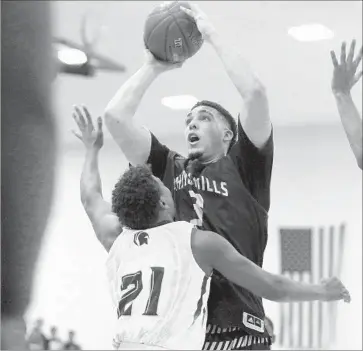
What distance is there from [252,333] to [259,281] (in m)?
0.18

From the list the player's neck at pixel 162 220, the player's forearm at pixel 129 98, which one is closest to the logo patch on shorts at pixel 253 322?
the player's neck at pixel 162 220

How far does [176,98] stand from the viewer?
6.04ft

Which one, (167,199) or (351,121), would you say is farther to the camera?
(351,121)

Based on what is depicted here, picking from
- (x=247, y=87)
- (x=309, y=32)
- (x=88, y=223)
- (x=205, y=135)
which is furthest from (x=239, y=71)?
(x=309, y=32)

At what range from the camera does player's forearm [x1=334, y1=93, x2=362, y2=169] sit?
1618 mm

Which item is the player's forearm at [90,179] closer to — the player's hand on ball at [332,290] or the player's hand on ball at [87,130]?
the player's hand on ball at [87,130]

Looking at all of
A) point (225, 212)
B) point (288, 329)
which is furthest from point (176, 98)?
point (288, 329)

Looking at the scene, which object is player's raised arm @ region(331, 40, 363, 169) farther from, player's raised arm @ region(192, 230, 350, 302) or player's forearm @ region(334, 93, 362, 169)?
player's raised arm @ region(192, 230, 350, 302)

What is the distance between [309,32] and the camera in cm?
260

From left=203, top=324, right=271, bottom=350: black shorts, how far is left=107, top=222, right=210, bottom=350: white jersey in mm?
82

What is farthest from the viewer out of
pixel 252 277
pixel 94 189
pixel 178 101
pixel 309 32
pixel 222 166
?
pixel 309 32

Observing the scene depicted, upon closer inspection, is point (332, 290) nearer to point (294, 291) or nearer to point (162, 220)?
point (294, 291)

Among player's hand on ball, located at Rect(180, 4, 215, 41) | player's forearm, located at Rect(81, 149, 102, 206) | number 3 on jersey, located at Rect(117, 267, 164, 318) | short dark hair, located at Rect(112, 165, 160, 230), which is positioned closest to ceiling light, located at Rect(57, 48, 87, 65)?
player's forearm, located at Rect(81, 149, 102, 206)

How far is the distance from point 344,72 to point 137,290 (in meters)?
0.57
